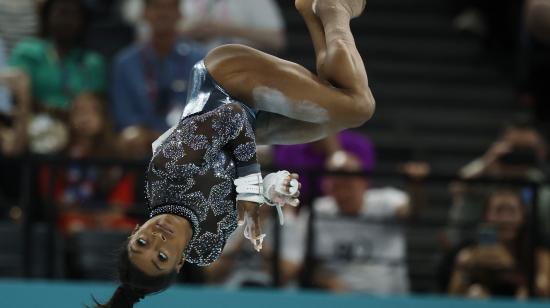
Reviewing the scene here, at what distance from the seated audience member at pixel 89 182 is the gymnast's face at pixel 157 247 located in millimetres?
1743

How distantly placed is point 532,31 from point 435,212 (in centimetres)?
119

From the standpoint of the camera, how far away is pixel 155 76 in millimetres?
6211

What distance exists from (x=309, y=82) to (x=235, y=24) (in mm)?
2248

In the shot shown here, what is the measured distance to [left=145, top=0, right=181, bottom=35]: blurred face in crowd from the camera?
6.24 m

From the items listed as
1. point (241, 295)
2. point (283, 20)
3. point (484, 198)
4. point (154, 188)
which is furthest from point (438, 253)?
point (154, 188)

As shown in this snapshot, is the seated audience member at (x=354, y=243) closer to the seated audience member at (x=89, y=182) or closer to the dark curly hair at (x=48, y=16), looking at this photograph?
the seated audience member at (x=89, y=182)

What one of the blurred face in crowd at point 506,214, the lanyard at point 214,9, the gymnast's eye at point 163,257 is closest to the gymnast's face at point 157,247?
the gymnast's eye at point 163,257

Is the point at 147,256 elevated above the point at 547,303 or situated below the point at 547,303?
above

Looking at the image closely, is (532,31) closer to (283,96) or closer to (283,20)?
(283,20)

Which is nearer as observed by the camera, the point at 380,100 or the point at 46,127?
the point at 46,127

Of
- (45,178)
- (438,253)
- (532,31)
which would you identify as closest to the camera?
(45,178)

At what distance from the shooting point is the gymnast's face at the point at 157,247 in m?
4.05

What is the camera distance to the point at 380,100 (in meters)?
7.50

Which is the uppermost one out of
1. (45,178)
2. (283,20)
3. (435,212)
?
(283,20)
